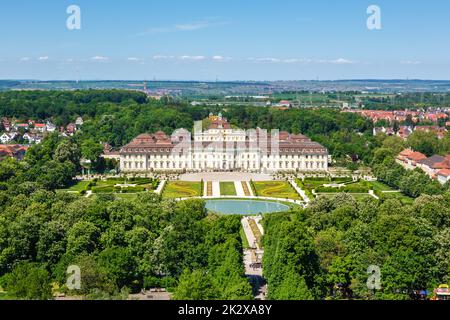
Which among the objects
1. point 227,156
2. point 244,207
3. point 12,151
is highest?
point 12,151

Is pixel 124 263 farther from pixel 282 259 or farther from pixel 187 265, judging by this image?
pixel 282 259

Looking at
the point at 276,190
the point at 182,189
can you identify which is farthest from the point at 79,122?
the point at 276,190

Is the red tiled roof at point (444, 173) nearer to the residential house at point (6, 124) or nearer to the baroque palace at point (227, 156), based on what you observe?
the baroque palace at point (227, 156)

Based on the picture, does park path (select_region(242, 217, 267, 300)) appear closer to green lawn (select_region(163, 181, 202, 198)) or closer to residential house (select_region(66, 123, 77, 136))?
green lawn (select_region(163, 181, 202, 198))

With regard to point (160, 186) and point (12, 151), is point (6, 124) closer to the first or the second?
point (12, 151)

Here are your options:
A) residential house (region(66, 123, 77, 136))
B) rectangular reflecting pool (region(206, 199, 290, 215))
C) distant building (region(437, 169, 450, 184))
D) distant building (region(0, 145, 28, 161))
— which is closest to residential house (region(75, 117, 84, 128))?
residential house (region(66, 123, 77, 136))
